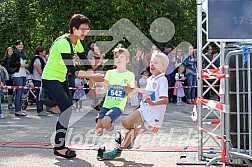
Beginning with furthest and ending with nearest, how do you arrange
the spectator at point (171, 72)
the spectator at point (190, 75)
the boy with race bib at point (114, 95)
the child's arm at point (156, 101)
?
the spectator at point (171, 72), the spectator at point (190, 75), the boy with race bib at point (114, 95), the child's arm at point (156, 101)

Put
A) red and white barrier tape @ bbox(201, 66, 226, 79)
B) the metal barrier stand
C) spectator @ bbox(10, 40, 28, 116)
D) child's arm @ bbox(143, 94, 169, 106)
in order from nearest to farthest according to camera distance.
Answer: the metal barrier stand
red and white barrier tape @ bbox(201, 66, 226, 79)
child's arm @ bbox(143, 94, 169, 106)
spectator @ bbox(10, 40, 28, 116)

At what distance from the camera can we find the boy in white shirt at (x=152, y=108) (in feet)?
22.9

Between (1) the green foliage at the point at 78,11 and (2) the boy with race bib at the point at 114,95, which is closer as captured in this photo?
(2) the boy with race bib at the point at 114,95

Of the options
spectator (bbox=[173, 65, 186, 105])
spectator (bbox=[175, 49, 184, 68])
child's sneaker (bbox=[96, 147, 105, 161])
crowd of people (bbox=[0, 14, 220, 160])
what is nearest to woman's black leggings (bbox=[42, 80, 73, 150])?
crowd of people (bbox=[0, 14, 220, 160])

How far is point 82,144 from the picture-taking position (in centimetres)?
833

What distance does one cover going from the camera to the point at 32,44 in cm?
2589

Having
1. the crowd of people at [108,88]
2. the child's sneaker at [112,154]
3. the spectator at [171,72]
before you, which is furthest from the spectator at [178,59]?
the child's sneaker at [112,154]

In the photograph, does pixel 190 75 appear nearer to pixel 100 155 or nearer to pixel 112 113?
pixel 112 113

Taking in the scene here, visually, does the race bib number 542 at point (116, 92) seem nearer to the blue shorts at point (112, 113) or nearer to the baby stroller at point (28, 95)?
the blue shorts at point (112, 113)

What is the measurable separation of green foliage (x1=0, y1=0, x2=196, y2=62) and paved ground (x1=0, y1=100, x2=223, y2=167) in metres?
11.3

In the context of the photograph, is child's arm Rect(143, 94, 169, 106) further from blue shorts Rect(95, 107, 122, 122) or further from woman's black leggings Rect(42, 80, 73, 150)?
woman's black leggings Rect(42, 80, 73, 150)

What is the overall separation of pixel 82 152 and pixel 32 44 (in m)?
19.0

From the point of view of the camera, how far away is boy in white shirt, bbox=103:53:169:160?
698 centimetres

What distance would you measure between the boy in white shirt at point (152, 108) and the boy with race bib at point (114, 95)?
189mm
